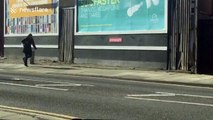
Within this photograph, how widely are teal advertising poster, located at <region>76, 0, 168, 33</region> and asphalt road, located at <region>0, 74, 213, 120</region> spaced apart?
20.5 ft

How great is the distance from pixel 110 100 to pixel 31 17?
18493 mm

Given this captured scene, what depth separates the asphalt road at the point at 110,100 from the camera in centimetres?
1062

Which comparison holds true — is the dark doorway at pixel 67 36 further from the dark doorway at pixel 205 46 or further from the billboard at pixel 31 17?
the dark doorway at pixel 205 46

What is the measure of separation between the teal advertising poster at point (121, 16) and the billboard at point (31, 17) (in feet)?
7.97

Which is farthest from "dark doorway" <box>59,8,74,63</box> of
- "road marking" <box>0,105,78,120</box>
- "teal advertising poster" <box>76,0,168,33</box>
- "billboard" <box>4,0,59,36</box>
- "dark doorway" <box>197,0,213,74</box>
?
"road marking" <box>0,105,78,120</box>

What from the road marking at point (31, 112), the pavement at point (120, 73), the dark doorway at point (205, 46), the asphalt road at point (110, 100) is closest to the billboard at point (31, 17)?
the pavement at point (120, 73)

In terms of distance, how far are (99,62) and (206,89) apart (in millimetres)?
10385

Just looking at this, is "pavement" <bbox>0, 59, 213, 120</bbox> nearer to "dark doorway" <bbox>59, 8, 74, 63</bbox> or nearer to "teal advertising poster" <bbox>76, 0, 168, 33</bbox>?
"dark doorway" <bbox>59, 8, 74, 63</bbox>

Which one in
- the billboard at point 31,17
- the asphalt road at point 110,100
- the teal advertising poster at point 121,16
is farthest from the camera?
the billboard at point 31,17

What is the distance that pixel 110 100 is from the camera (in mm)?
12773

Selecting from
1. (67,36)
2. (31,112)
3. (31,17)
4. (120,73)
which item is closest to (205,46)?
(120,73)

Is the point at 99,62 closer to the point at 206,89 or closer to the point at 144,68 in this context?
the point at 144,68

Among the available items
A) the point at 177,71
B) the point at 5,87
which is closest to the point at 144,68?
the point at 177,71

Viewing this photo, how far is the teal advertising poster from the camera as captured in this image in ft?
75.0
